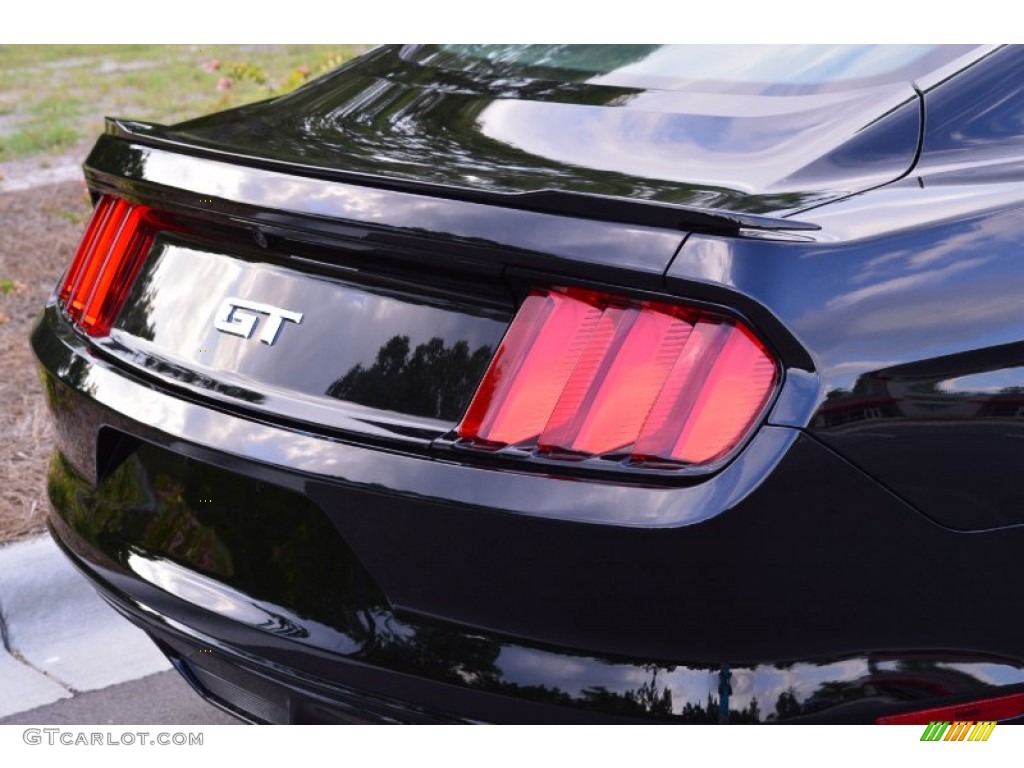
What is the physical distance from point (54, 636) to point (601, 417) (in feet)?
7.16

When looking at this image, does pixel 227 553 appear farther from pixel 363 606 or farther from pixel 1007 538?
pixel 1007 538

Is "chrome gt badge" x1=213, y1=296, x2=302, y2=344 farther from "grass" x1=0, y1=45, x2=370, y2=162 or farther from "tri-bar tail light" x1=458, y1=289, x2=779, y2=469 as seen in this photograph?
"grass" x1=0, y1=45, x2=370, y2=162

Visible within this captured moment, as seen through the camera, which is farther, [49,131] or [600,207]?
[49,131]

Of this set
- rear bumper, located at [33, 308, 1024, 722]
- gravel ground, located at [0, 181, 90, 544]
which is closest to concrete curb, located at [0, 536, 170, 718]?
gravel ground, located at [0, 181, 90, 544]

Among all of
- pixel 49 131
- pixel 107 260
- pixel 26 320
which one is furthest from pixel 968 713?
pixel 49 131

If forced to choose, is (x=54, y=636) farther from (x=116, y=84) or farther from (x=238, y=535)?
(x=116, y=84)

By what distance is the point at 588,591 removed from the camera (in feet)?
5.83

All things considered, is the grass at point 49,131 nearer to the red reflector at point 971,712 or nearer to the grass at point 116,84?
the grass at point 116,84

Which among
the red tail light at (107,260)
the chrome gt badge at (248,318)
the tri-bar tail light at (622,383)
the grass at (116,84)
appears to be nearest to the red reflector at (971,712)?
the tri-bar tail light at (622,383)

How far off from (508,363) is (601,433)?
0.58 feet

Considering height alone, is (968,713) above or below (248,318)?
below

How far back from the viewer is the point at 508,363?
1.88 m

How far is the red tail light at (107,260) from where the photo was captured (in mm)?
2451
